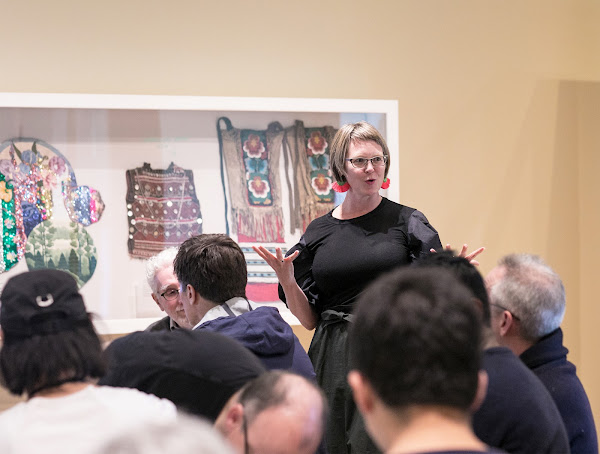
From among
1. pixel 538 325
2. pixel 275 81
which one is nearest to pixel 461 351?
pixel 538 325

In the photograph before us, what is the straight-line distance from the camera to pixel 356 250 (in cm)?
268

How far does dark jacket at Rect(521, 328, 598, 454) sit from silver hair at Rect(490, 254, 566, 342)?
0.04 metres

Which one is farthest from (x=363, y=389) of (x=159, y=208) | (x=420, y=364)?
(x=159, y=208)

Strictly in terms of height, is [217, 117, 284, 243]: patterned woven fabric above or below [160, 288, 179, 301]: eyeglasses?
above

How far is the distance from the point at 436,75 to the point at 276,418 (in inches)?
102

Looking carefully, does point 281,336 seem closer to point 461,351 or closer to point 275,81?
point 461,351

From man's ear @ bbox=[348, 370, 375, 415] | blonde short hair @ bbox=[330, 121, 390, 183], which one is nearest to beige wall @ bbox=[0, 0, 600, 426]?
blonde short hair @ bbox=[330, 121, 390, 183]

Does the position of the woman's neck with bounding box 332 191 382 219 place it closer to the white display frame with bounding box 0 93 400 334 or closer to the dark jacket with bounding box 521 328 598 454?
the white display frame with bounding box 0 93 400 334

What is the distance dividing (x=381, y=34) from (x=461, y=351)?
9.11ft

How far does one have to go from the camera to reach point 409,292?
1063 millimetres

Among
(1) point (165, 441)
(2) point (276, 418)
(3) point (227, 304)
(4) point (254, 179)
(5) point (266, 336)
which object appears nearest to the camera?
(1) point (165, 441)

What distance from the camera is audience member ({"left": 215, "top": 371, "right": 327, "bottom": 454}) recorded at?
1.38m

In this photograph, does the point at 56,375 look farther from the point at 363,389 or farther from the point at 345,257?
the point at 345,257

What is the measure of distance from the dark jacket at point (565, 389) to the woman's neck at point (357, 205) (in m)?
0.94
